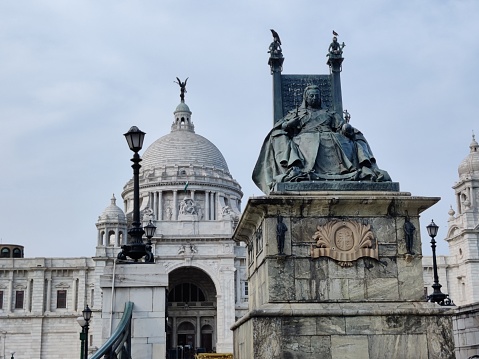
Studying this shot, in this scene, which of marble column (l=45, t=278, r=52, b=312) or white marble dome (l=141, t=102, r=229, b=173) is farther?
white marble dome (l=141, t=102, r=229, b=173)

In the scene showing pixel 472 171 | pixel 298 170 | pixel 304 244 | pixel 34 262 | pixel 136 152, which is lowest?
pixel 304 244

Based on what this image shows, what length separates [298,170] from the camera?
38.4 feet

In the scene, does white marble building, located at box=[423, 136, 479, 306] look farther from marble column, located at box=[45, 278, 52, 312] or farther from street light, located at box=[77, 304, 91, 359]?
street light, located at box=[77, 304, 91, 359]

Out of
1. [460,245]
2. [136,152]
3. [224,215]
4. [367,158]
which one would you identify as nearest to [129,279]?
[136,152]

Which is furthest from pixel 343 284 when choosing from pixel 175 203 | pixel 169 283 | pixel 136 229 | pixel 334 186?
pixel 175 203

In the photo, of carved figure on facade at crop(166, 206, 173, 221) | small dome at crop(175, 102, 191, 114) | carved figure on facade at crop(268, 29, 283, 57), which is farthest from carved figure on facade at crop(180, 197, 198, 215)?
carved figure on facade at crop(268, 29, 283, 57)

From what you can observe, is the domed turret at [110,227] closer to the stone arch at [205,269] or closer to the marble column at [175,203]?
the stone arch at [205,269]

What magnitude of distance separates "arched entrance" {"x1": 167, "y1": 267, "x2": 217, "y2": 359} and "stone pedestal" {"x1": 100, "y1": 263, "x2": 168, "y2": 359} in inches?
2167

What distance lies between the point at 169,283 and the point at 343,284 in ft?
207

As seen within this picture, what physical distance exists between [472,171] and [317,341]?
2309 inches

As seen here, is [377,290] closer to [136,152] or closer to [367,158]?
[367,158]

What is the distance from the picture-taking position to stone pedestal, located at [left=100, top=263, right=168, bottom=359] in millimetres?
12227

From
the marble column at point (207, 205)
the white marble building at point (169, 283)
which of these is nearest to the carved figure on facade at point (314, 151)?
the white marble building at point (169, 283)

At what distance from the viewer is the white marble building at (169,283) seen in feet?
213
